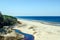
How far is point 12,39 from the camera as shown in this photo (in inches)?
483

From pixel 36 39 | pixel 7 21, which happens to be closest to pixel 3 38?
pixel 36 39

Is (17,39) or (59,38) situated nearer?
(17,39)

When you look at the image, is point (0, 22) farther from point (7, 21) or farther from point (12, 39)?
point (12, 39)

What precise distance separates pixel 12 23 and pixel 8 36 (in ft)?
26.7

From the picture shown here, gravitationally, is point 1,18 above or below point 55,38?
above

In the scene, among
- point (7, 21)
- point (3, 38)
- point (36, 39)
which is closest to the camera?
point (3, 38)

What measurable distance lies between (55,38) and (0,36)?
5.01 meters

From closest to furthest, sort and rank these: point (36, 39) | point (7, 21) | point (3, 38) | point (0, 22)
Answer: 1. point (3, 38)
2. point (36, 39)
3. point (0, 22)
4. point (7, 21)

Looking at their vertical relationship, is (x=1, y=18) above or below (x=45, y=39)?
above

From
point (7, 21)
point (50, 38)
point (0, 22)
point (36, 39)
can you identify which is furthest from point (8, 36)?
point (7, 21)

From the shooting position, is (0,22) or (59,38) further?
(0,22)

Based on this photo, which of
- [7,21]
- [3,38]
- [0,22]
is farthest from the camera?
[7,21]

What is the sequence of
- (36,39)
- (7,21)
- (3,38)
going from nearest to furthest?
(3,38) < (36,39) < (7,21)

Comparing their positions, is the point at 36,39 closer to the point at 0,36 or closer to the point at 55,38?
the point at 55,38
